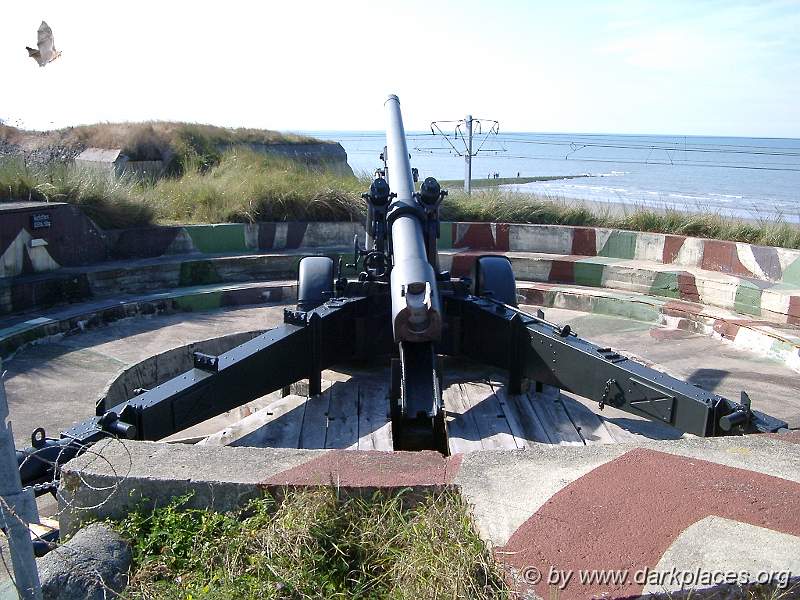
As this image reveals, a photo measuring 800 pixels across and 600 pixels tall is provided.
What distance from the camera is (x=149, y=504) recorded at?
2748mm

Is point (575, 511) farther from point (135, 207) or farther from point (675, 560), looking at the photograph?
point (135, 207)

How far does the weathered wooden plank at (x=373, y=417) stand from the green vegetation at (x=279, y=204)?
505cm

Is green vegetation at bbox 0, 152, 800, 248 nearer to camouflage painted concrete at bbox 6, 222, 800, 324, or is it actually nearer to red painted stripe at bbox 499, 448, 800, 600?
camouflage painted concrete at bbox 6, 222, 800, 324

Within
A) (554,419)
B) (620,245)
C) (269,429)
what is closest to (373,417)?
(269,429)

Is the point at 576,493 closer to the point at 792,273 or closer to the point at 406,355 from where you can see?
the point at 406,355

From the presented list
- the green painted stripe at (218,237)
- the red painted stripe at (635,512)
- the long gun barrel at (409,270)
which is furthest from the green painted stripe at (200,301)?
the red painted stripe at (635,512)

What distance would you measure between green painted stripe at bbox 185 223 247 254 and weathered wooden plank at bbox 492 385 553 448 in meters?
5.23

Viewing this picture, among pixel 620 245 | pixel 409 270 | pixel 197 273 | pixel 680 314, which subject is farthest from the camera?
pixel 620 245

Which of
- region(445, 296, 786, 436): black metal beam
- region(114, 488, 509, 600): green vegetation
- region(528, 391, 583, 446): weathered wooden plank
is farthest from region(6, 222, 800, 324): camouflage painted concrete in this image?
region(114, 488, 509, 600): green vegetation

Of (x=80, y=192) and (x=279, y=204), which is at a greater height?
(x=80, y=192)

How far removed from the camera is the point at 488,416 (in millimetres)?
5312

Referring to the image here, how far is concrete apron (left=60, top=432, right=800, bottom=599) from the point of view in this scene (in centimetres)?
227

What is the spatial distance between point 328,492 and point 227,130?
24687mm

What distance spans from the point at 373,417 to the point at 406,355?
0.93 meters
